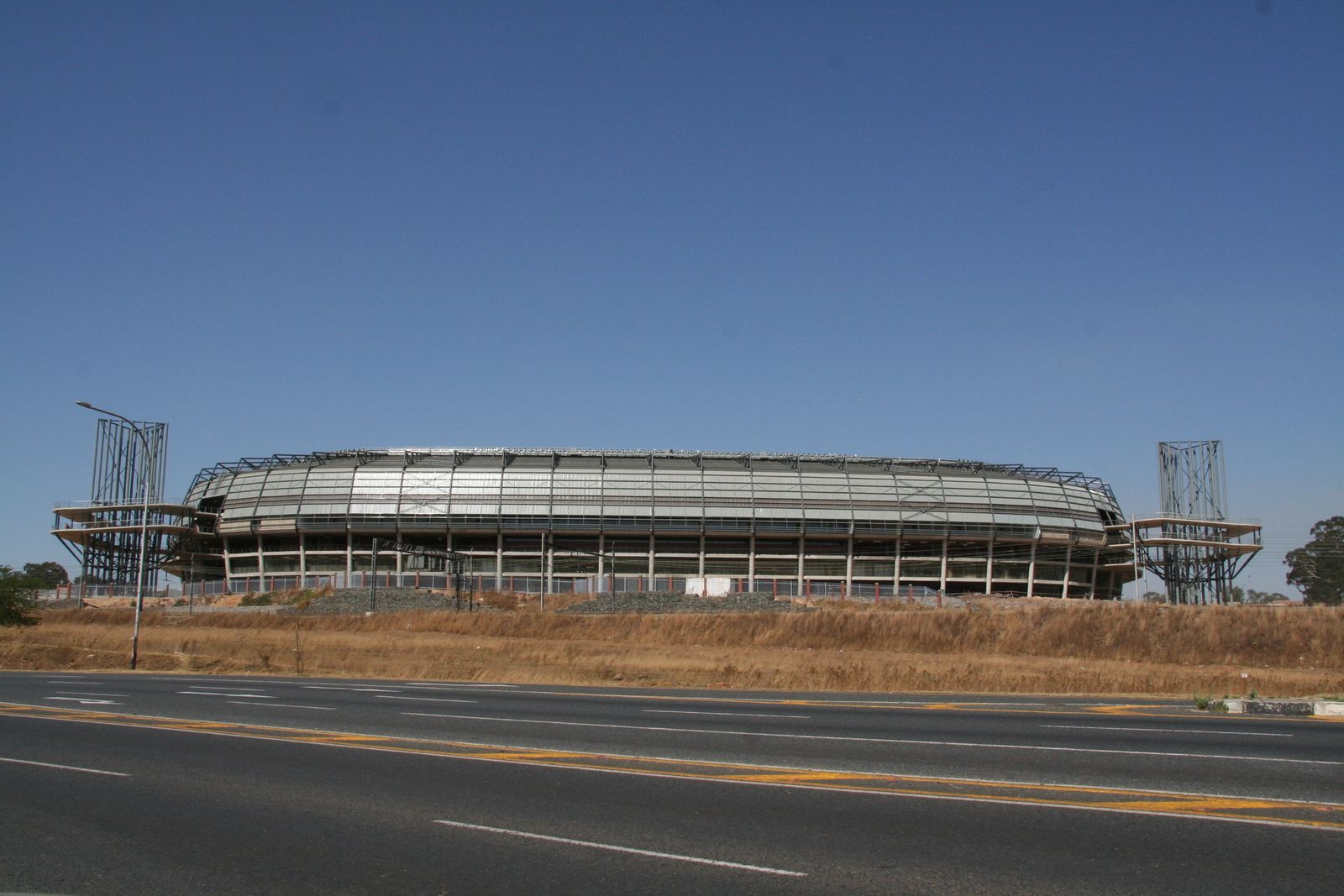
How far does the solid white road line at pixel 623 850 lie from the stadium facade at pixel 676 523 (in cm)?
8333

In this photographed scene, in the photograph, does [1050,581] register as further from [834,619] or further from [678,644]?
[678,644]

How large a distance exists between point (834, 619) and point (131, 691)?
37.0m

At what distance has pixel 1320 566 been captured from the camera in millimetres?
125375

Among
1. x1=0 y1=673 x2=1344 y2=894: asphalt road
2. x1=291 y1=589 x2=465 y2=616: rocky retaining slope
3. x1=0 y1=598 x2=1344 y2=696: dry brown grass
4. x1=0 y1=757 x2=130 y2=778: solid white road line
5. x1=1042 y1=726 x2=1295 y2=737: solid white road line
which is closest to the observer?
x1=0 y1=673 x2=1344 y2=894: asphalt road

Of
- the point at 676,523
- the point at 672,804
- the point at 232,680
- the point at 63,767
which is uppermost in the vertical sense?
the point at 676,523

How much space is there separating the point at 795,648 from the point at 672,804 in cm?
4326

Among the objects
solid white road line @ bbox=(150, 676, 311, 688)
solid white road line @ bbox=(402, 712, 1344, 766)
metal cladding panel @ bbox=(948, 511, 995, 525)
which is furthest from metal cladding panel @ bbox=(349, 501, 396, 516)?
solid white road line @ bbox=(402, 712, 1344, 766)

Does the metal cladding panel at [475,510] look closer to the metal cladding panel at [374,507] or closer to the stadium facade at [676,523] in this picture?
the stadium facade at [676,523]

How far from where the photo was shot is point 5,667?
4469cm

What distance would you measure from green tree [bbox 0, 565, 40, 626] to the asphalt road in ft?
169

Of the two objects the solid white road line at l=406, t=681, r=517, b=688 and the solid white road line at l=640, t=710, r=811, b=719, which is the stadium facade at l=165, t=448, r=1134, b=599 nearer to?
the solid white road line at l=406, t=681, r=517, b=688

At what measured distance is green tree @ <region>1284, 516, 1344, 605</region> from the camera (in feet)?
407

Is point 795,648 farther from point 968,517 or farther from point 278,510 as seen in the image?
point 278,510

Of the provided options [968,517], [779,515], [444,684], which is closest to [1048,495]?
[968,517]
